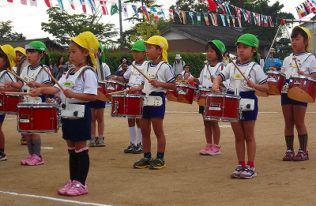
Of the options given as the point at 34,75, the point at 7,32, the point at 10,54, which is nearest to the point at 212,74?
the point at 34,75

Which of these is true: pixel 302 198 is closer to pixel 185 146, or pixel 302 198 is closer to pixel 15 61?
pixel 185 146

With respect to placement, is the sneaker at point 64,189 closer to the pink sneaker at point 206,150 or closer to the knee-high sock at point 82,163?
the knee-high sock at point 82,163

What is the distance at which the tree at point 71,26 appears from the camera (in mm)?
49562

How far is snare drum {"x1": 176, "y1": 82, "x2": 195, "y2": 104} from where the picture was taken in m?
9.21

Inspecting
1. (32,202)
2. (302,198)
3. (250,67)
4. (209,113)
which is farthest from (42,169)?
(302,198)

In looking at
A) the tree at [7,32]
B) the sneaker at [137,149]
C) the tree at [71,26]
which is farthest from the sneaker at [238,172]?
the tree at [7,32]

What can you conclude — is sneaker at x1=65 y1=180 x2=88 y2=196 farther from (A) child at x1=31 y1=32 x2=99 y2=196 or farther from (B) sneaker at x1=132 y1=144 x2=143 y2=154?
(B) sneaker at x1=132 y1=144 x2=143 y2=154

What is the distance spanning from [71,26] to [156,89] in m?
43.2

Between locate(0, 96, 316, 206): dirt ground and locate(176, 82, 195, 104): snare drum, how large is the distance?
933 mm

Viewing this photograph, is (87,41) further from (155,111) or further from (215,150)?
(215,150)

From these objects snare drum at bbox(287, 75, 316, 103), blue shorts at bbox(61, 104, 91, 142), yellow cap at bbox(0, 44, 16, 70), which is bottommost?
blue shorts at bbox(61, 104, 91, 142)

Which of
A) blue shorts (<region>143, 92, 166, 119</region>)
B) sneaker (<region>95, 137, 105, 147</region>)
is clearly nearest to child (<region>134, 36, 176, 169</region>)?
blue shorts (<region>143, 92, 166, 119</region>)

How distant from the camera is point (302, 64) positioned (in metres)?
8.17

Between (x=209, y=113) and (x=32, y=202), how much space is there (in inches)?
96.5
